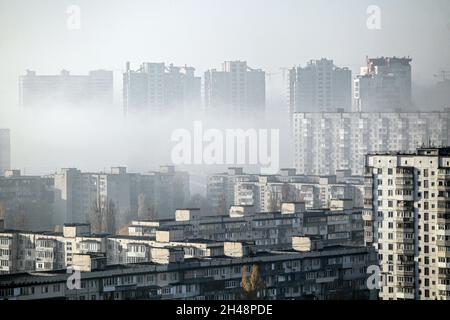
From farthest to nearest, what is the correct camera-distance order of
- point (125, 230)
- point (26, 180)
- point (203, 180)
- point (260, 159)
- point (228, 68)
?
point (228, 68) < point (260, 159) < point (203, 180) < point (26, 180) < point (125, 230)

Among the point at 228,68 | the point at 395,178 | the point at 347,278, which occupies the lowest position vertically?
the point at 347,278

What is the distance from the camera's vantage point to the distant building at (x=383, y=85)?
78.7 ft

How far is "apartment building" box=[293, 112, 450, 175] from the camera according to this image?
68.6 feet

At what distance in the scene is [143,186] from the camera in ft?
62.5

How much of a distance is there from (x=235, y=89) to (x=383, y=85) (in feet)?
9.59

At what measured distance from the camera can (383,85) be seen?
25141 millimetres

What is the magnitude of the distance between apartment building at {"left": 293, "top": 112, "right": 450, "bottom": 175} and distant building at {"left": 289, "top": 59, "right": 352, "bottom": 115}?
2.58 meters

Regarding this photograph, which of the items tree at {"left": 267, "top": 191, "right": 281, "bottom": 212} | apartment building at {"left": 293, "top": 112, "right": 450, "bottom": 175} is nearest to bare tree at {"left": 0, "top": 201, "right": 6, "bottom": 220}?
tree at {"left": 267, "top": 191, "right": 281, "bottom": 212}

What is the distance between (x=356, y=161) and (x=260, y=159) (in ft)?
7.53

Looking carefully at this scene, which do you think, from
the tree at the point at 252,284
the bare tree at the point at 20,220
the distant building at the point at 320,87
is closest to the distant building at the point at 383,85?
the distant building at the point at 320,87
